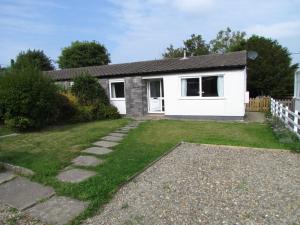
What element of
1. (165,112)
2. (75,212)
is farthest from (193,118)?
(75,212)

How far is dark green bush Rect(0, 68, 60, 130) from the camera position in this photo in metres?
10.3

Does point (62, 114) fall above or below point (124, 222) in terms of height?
above

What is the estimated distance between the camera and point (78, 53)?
123ft

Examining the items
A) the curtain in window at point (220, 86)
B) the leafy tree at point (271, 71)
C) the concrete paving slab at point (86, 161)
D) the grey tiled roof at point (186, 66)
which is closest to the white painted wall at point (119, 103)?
the grey tiled roof at point (186, 66)

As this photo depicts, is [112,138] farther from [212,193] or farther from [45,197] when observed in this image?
[212,193]

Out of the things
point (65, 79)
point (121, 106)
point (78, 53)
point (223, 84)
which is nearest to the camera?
point (223, 84)

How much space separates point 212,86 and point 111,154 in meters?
7.67

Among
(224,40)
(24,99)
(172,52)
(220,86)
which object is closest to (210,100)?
(220,86)

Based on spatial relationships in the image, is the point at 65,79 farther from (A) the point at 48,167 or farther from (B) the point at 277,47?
(B) the point at 277,47

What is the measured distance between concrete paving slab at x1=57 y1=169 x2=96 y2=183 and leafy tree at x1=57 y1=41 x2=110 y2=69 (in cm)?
3438

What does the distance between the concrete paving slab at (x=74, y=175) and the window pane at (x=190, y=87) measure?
8.80 meters

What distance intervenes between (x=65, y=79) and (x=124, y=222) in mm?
15146

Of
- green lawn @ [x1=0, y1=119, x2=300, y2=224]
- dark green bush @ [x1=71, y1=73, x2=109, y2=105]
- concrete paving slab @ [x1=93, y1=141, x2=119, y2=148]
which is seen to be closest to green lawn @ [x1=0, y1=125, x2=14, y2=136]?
green lawn @ [x1=0, y1=119, x2=300, y2=224]

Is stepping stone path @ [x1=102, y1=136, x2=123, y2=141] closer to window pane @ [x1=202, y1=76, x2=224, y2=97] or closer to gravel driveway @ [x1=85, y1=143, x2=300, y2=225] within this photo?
gravel driveway @ [x1=85, y1=143, x2=300, y2=225]
